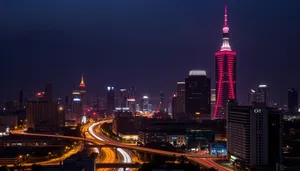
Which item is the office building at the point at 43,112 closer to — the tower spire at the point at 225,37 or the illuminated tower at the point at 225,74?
the illuminated tower at the point at 225,74

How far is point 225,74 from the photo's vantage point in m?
42.2

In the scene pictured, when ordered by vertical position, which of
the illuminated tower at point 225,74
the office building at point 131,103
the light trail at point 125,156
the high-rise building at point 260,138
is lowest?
the light trail at point 125,156

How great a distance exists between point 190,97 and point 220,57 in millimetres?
6806

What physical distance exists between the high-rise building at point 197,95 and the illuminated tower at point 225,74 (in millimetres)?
4965

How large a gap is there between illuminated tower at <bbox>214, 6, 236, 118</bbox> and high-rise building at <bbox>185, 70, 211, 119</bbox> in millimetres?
4965

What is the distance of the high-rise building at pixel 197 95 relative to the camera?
47625 millimetres

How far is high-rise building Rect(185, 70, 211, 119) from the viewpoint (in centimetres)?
4762

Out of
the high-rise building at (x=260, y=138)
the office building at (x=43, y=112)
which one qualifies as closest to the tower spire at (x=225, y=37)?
the office building at (x=43, y=112)

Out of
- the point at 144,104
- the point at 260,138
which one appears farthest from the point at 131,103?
the point at 260,138

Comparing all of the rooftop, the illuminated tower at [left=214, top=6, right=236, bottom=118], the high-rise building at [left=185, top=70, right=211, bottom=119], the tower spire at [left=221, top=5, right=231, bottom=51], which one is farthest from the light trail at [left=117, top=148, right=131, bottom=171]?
the rooftop

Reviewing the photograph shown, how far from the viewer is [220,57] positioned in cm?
4281

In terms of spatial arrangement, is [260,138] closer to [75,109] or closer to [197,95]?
[197,95]

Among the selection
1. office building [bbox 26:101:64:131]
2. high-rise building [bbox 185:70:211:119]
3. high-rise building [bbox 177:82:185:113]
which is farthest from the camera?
high-rise building [bbox 177:82:185:113]

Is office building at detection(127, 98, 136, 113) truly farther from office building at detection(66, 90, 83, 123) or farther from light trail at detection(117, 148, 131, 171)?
light trail at detection(117, 148, 131, 171)
